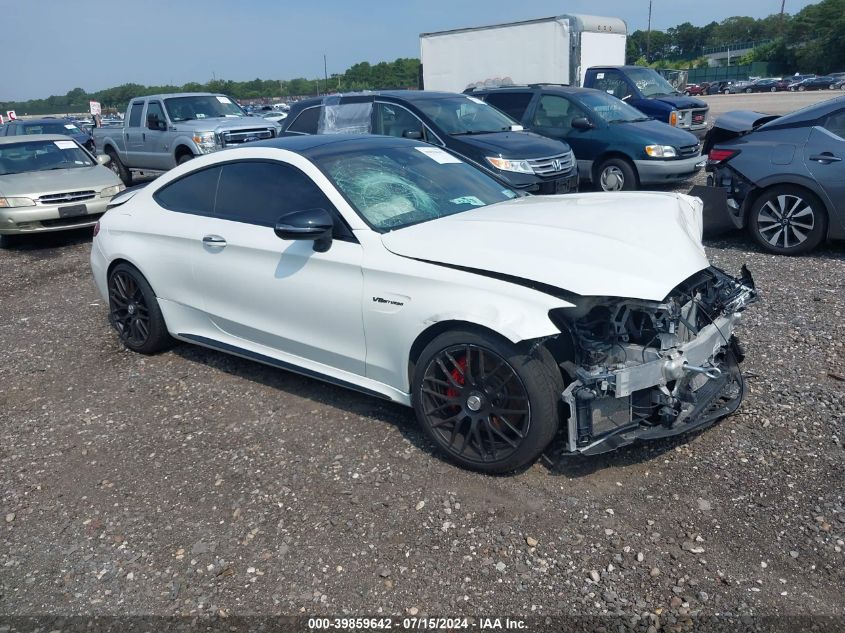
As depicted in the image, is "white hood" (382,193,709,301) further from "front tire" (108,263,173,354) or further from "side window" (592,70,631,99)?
"side window" (592,70,631,99)

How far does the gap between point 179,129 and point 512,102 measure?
256 inches

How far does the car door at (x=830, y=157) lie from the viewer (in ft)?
20.9

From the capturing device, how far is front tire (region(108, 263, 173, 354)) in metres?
5.16

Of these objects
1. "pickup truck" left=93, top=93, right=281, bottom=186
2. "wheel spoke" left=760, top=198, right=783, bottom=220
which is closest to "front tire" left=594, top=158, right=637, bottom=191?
"wheel spoke" left=760, top=198, right=783, bottom=220

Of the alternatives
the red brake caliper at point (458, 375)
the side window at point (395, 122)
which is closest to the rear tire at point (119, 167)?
the side window at point (395, 122)

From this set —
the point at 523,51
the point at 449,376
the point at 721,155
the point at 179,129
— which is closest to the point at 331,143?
the point at 449,376

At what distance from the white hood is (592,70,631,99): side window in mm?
11331

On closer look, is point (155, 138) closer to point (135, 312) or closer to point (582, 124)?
point (582, 124)

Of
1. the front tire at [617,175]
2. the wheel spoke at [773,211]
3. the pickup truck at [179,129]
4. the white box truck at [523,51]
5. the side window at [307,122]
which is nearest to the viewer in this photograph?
the wheel spoke at [773,211]

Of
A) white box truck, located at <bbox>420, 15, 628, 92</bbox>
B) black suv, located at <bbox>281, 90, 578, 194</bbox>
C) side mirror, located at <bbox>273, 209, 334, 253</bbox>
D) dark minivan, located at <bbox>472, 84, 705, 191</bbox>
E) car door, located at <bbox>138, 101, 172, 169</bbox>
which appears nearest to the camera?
side mirror, located at <bbox>273, 209, 334, 253</bbox>

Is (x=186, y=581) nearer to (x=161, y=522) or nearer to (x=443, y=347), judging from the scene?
(x=161, y=522)

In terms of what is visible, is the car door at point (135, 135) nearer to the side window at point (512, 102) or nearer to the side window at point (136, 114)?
the side window at point (136, 114)

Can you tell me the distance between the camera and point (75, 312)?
6.87m

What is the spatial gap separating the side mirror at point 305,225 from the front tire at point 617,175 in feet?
25.1
